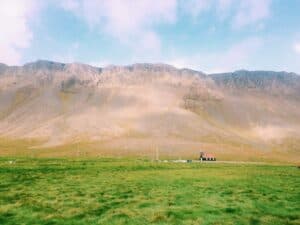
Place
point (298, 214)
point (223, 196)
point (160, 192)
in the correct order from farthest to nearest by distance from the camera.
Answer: point (160, 192) < point (223, 196) < point (298, 214)

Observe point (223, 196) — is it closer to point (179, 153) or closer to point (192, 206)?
point (192, 206)

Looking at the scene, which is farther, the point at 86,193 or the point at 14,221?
the point at 86,193

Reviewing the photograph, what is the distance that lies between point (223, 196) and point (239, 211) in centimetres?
748

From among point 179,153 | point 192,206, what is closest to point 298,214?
point 192,206

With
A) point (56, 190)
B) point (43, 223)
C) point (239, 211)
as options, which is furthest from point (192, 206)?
point (56, 190)

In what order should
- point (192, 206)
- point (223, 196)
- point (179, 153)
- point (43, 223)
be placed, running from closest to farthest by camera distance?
point (43, 223) < point (192, 206) < point (223, 196) < point (179, 153)

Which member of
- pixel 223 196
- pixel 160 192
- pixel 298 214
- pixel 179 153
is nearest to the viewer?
pixel 298 214

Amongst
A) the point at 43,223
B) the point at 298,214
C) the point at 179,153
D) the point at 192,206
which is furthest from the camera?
the point at 179,153

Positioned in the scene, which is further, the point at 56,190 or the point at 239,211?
the point at 56,190

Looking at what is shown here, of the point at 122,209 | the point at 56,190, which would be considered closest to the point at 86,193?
the point at 56,190

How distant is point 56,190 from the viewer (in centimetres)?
3684

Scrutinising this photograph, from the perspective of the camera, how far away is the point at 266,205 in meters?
28.6

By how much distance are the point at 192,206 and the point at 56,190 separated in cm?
1425

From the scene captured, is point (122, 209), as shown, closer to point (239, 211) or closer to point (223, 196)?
point (239, 211)
